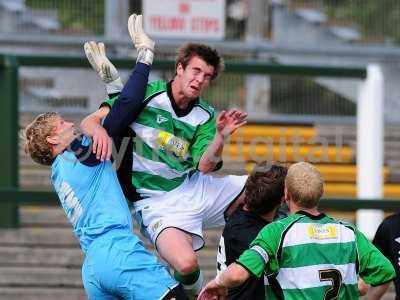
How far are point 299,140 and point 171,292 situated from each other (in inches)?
214

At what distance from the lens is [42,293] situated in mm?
8969

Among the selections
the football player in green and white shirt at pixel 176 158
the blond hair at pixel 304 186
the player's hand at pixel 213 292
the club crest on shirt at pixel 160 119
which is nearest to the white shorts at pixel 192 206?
the football player in green and white shirt at pixel 176 158

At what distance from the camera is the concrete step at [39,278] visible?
29.5 ft

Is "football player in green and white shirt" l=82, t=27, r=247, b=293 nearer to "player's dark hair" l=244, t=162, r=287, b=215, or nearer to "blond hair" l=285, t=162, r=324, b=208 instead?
"player's dark hair" l=244, t=162, r=287, b=215

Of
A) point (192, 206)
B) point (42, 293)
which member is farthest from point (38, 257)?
point (192, 206)

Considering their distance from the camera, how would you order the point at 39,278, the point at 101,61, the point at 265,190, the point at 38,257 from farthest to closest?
the point at 38,257, the point at 39,278, the point at 101,61, the point at 265,190

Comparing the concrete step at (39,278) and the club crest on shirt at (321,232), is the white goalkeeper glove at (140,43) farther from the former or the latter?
the concrete step at (39,278)

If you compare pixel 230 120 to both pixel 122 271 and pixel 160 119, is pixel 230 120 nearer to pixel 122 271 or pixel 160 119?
pixel 160 119

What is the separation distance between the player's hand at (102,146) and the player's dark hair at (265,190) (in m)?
0.80

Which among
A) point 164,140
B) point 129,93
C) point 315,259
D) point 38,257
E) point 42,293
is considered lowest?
point 42,293

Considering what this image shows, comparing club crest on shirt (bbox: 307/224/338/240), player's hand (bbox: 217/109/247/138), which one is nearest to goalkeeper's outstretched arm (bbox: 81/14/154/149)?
player's hand (bbox: 217/109/247/138)

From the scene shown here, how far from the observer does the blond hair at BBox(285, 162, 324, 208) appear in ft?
18.2

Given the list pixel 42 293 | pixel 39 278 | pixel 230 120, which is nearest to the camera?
pixel 230 120

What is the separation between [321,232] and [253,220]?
61 cm
